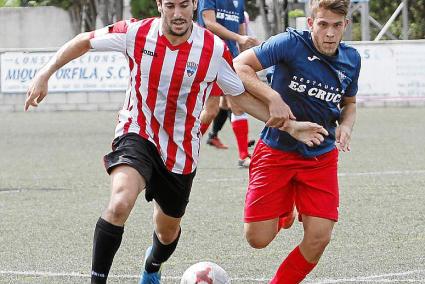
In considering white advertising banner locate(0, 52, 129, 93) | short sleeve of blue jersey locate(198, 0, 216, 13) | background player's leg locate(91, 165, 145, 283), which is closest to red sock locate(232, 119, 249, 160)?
short sleeve of blue jersey locate(198, 0, 216, 13)

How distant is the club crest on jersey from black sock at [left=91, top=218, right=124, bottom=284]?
0.93 m

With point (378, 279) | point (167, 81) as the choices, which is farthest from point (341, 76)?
point (378, 279)

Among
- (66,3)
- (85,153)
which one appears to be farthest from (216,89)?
(66,3)

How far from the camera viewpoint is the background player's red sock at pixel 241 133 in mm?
12773

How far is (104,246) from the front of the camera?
20.4ft

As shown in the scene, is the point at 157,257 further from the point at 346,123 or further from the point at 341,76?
the point at 341,76

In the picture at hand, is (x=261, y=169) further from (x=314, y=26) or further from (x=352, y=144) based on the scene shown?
(x=352, y=144)

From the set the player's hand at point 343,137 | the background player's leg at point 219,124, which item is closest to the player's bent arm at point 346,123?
the player's hand at point 343,137

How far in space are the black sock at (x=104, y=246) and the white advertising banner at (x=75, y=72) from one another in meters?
16.1

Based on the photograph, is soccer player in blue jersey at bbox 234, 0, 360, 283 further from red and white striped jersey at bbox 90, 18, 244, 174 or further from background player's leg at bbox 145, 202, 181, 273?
background player's leg at bbox 145, 202, 181, 273

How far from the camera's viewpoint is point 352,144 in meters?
15.9

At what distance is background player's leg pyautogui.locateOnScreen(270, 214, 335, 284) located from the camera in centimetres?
662

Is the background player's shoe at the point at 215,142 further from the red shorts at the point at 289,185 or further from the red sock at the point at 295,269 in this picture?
the red sock at the point at 295,269

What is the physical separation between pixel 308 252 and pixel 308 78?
0.92 m
